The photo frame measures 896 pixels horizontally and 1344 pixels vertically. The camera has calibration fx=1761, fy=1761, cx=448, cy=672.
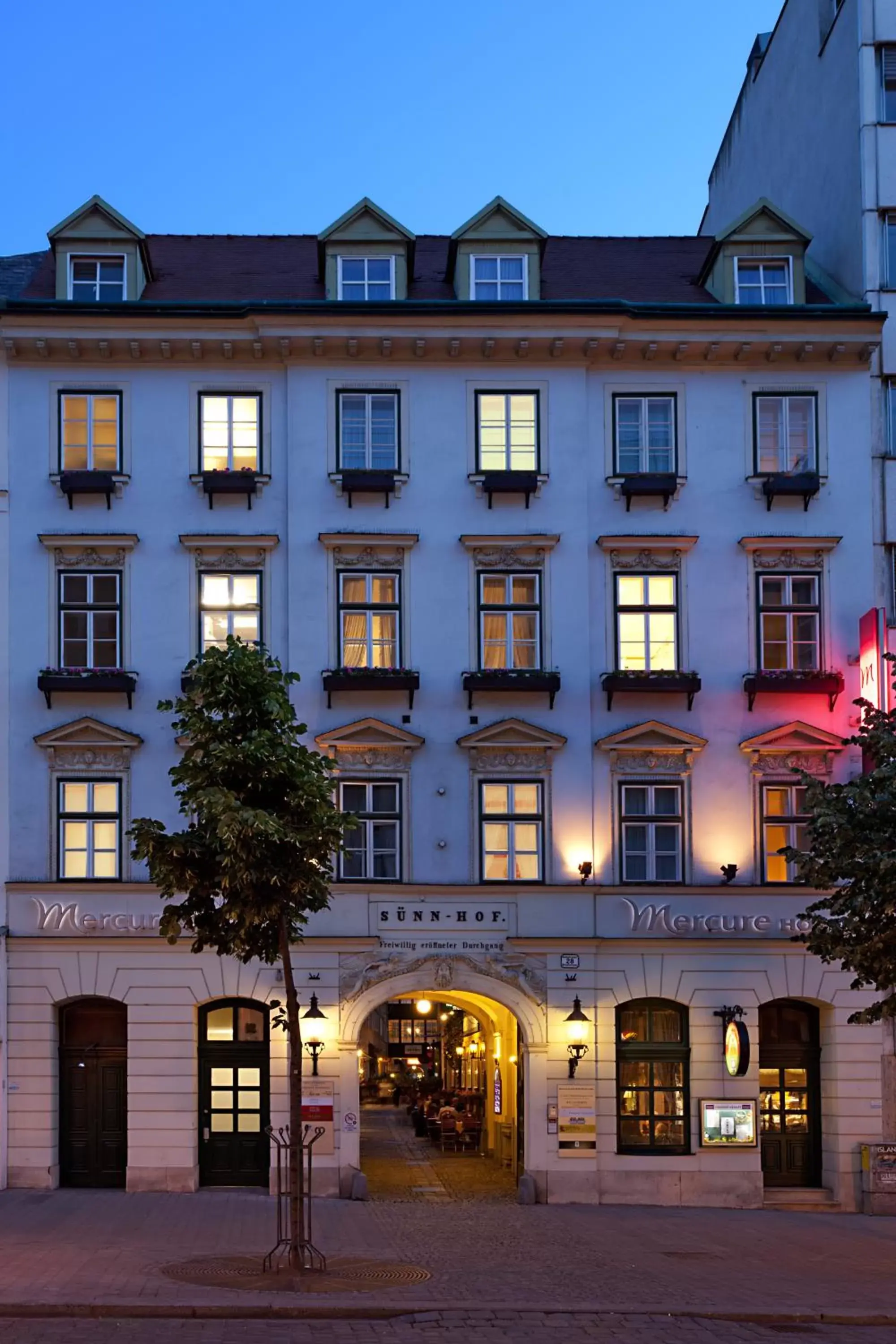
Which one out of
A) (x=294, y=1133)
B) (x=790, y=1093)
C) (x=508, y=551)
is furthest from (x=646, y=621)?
(x=294, y=1133)

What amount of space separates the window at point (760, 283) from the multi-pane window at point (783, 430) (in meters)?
2.29

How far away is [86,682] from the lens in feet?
101

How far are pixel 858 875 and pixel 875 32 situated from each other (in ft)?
60.1

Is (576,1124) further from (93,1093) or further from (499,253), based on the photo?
(499,253)

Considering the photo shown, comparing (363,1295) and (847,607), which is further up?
(847,607)

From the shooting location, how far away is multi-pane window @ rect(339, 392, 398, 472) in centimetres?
3200

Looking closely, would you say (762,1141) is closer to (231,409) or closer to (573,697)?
(573,697)

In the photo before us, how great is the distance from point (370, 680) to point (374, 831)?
105 inches

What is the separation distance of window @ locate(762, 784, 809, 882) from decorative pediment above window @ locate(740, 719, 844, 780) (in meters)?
0.35

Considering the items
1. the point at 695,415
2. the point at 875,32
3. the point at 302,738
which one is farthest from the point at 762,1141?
the point at 875,32

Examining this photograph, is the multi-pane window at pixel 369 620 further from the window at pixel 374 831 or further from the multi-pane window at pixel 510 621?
the window at pixel 374 831

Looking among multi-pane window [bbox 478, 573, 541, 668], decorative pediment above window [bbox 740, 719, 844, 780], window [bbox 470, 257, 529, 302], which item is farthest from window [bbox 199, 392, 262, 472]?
decorative pediment above window [bbox 740, 719, 844, 780]

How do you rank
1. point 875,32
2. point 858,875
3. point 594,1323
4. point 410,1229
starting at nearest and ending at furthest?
point 594,1323, point 858,875, point 410,1229, point 875,32

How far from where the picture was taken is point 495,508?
3188 cm
